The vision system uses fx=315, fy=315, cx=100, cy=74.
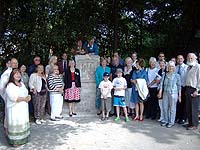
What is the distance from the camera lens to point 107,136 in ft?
23.5

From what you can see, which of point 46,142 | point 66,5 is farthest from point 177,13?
point 46,142

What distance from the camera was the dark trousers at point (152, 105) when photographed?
28.2 feet

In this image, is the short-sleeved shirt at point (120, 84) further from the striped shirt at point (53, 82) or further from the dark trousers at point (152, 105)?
the striped shirt at point (53, 82)


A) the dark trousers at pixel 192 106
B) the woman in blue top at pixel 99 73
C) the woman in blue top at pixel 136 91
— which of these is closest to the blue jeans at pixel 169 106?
the dark trousers at pixel 192 106

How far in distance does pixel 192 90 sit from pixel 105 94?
2313mm

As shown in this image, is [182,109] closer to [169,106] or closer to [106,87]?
[169,106]

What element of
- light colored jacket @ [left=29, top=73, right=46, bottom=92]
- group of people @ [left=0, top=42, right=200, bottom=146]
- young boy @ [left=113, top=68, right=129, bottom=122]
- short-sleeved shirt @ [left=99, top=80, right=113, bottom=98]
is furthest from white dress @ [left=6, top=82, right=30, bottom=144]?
young boy @ [left=113, top=68, right=129, bottom=122]

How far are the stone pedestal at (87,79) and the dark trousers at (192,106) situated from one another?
284 cm

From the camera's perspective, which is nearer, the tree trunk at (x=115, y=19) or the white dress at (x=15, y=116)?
the white dress at (x=15, y=116)

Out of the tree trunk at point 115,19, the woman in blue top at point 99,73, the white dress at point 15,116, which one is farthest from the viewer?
the tree trunk at point 115,19

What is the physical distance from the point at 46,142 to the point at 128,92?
10.0ft

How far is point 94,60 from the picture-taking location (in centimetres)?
930

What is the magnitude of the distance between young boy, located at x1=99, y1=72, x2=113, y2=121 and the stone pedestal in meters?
0.68

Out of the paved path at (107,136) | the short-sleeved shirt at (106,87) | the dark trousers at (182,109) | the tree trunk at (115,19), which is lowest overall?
the paved path at (107,136)
